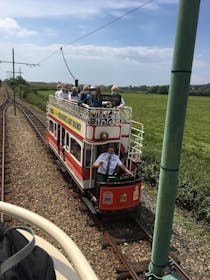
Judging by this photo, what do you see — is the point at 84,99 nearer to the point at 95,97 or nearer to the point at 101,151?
the point at 95,97

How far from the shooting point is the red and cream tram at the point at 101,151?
335 inches

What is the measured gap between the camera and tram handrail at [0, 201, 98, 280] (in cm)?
221

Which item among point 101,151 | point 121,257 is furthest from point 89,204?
point 121,257

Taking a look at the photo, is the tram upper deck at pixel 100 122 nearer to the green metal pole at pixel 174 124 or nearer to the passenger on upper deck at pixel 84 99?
the passenger on upper deck at pixel 84 99

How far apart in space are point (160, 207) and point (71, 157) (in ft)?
23.8

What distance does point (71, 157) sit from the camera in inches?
422

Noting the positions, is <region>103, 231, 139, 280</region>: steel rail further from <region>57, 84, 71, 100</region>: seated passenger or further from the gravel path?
<region>57, 84, 71, 100</region>: seated passenger

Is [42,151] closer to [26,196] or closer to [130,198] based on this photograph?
[26,196]

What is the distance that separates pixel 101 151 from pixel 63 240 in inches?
278

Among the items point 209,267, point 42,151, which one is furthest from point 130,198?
point 42,151

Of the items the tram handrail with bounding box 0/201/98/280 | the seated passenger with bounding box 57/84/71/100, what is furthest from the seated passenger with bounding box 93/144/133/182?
the tram handrail with bounding box 0/201/98/280

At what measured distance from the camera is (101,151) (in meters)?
9.59

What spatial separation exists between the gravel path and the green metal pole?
3.10 meters

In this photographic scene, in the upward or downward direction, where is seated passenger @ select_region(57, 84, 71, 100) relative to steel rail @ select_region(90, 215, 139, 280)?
upward
